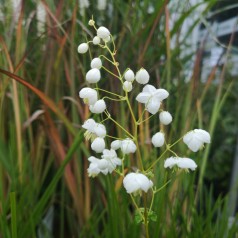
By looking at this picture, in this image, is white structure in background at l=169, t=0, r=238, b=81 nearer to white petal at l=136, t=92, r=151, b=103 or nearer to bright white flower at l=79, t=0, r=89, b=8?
bright white flower at l=79, t=0, r=89, b=8

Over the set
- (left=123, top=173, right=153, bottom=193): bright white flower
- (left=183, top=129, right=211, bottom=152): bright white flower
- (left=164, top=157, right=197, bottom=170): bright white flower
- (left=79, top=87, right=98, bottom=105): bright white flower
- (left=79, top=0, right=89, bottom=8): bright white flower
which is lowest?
(left=123, top=173, right=153, bottom=193): bright white flower

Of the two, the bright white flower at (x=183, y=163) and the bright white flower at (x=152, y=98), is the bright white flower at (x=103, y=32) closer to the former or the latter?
the bright white flower at (x=152, y=98)

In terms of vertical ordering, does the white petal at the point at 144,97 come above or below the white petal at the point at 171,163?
above

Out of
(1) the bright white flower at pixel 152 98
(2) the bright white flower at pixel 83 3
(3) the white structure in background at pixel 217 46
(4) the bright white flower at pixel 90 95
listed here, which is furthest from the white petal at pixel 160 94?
(3) the white structure in background at pixel 217 46

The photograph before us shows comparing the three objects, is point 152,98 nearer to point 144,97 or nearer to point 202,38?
point 144,97

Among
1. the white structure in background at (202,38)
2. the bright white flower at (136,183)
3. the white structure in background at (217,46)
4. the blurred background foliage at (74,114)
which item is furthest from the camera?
the white structure in background at (217,46)

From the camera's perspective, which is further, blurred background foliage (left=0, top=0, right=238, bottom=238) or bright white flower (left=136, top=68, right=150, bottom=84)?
blurred background foliage (left=0, top=0, right=238, bottom=238)

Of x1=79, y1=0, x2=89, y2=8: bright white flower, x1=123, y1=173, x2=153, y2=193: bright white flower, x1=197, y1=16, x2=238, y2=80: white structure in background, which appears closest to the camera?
x1=123, y1=173, x2=153, y2=193: bright white flower

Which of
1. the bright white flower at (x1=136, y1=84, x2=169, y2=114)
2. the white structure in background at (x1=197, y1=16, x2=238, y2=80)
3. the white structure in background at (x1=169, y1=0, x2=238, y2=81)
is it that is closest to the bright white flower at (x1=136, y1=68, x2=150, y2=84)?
the bright white flower at (x1=136, y1=84, x2=169, y2=114)
